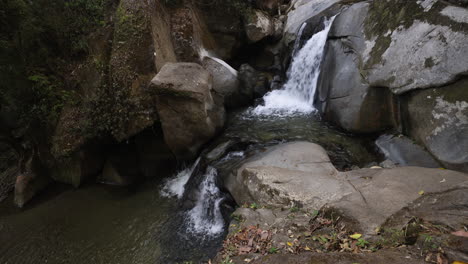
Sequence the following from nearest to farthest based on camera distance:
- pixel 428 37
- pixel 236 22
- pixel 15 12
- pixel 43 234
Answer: pixel 428 37 < pixel 43 234 < pixel 15 12 < pixel 236 22

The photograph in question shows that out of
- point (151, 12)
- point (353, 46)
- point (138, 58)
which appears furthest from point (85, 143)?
point (353, 46)

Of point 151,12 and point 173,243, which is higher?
point 151,12

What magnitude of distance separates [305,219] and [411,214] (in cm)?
130

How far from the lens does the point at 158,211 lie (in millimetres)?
6047

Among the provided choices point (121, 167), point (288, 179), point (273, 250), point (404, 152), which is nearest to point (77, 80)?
point (121, 167)

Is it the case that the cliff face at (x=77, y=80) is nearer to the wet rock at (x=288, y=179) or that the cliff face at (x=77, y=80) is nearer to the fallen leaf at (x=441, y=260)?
the wet rock at (x=288, y=179)

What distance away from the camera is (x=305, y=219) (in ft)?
11.5

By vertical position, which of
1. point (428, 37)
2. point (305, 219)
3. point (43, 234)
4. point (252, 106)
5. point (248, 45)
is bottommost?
point (43, 234)

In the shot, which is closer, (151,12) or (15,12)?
(15,12)

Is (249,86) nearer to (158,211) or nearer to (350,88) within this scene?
(350,88)

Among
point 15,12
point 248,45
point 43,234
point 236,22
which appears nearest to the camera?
point 43,234

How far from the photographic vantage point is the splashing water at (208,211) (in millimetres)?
5305

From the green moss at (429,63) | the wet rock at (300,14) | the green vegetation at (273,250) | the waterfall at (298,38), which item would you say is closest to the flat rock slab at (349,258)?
the green vegetation at (273,250)

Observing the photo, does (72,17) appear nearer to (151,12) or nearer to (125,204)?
(151,12)
